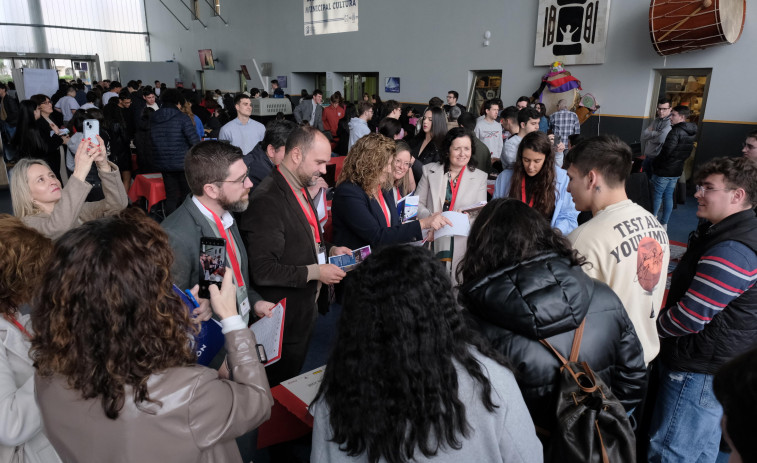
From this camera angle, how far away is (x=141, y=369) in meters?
1.06

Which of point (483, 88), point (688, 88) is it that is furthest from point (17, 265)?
point (483, 88)

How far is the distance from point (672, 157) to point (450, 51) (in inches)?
268

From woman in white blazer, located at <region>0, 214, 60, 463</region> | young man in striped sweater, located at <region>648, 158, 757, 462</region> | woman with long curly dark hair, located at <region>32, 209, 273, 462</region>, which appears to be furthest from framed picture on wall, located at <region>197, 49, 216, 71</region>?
woman with long curly dark hair, located at <region>32, 209, 273, 462</region>

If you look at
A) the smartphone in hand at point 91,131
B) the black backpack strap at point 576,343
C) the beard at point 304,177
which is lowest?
the black backpack strap at point 576,343

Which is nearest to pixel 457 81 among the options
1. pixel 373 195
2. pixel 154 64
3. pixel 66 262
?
pixel 373 195

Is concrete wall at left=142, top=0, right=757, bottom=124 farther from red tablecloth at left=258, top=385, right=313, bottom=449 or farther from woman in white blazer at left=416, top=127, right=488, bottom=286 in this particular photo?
red tablecloth at left=258, top=385, right=313, bottom=449

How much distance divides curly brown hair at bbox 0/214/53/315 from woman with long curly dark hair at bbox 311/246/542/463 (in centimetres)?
102

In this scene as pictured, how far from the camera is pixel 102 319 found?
3.43ft

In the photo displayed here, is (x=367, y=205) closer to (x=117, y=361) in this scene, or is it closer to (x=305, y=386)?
(x=305, y=386)

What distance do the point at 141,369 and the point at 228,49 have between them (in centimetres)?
2110

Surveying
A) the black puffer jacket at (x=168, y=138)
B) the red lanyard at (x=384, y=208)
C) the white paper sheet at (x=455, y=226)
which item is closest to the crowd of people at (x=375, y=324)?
the red lanyard at (x=384, y=208)

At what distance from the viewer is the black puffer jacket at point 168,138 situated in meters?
5.46

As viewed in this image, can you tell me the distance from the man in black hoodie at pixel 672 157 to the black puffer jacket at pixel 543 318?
5662 mm

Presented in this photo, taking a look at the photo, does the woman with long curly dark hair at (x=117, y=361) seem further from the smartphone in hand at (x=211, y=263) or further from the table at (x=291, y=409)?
the table at (x=291, y=409)
